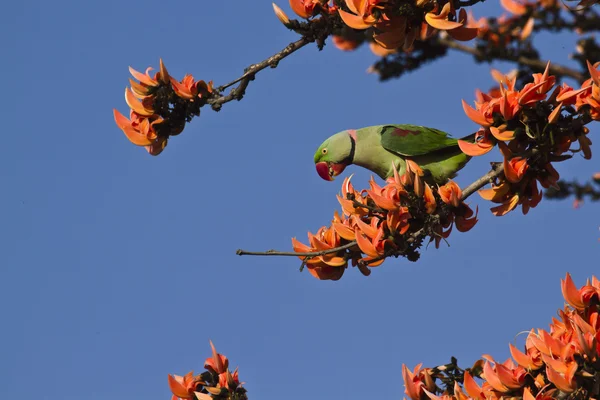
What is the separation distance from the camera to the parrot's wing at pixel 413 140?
5098 mm

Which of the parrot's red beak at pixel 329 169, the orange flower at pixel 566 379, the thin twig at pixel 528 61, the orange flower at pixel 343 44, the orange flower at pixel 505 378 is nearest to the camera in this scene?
the orange flower at pixel 566 379

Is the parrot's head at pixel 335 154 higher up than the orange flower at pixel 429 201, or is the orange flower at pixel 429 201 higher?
the parrot's head at pixel 335 154

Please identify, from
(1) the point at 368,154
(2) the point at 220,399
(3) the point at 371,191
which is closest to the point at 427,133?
(1) the point at 368,154

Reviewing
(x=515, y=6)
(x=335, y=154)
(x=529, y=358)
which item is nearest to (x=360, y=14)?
(x=529, y=358)

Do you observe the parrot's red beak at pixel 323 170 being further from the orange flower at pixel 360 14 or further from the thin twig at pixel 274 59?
the orange flower at pixel 360 14

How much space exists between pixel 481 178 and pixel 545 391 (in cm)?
93

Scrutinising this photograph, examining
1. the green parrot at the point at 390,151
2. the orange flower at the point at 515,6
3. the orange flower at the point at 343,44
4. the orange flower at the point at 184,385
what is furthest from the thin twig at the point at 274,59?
the orange flower at the point at 343,44

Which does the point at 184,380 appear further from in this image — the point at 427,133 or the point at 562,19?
the point at 562,19

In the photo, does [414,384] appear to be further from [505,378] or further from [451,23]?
[451,23]

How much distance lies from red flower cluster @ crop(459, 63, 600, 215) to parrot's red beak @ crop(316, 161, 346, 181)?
8.04 feet

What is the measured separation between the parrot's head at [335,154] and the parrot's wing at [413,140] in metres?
0.34

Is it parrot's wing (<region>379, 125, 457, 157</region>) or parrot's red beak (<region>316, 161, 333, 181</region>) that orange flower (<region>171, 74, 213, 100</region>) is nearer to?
parrot's wing (<region>379, 125, 457, 157</region>)

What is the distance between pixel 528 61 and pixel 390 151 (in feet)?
4.83

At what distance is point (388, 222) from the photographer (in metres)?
3.46
